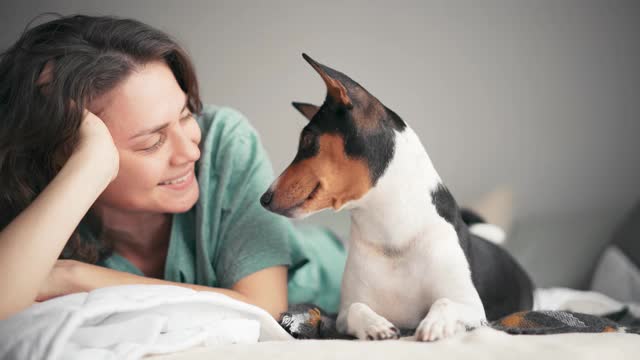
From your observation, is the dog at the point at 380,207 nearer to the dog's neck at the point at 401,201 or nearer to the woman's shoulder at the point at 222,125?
the dog's neck at the point at 401,201

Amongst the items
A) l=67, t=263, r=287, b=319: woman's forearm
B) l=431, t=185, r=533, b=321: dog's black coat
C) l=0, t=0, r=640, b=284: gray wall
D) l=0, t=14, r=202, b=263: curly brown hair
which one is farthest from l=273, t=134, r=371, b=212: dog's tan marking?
l=0, t=0, r=640, b=284: gray wall

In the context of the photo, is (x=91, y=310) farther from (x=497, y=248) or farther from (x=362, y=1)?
(x=362, y=1)

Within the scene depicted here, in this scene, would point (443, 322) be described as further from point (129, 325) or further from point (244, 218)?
point (244, 218)

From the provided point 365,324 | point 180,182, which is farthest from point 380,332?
point 180,182

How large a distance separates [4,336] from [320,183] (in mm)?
477

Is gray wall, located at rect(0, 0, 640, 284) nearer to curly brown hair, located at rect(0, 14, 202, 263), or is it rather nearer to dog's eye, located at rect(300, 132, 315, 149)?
curly brown hair, located at rect(0, 14, 202, 263)

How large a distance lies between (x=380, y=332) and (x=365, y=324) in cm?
3

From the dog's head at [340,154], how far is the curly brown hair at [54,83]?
1.29 feet

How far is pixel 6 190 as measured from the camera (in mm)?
Result: 1213

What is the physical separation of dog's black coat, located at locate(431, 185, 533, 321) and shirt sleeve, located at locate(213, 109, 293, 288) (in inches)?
15.1

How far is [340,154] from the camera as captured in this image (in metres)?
1.00

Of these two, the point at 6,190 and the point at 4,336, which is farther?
the point at 6,190

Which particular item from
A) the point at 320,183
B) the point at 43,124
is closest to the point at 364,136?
the point at 320,183

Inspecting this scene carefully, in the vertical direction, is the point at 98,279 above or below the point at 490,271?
below
